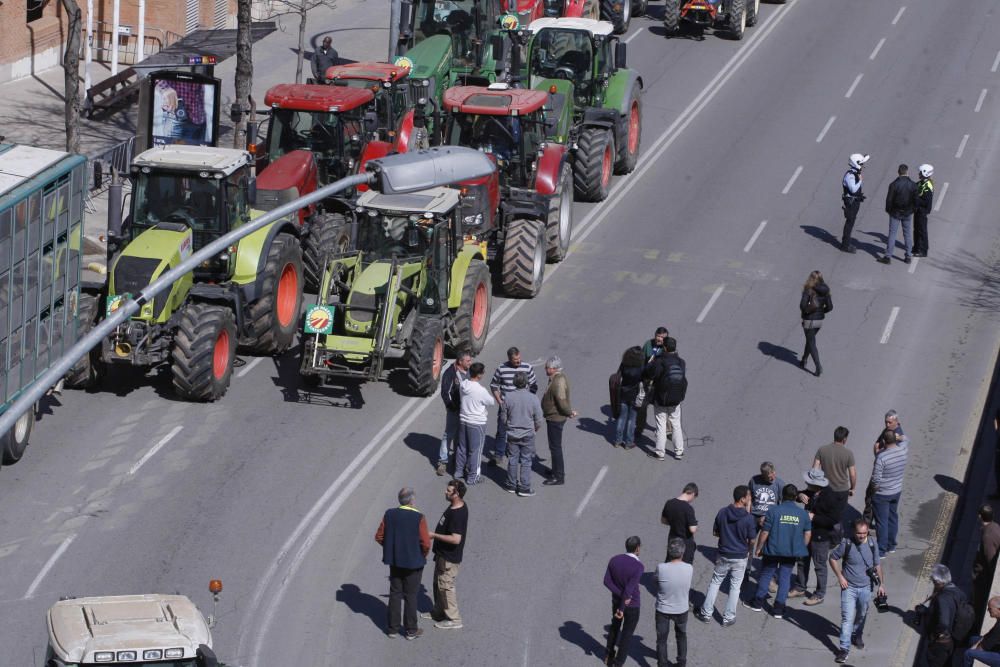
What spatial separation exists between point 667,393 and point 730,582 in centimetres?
388

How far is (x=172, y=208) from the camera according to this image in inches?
906

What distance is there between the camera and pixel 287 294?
974 inches

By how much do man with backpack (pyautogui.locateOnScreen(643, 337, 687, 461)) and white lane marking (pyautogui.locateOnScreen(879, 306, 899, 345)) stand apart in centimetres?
558

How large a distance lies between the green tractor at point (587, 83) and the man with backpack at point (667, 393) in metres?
9.60

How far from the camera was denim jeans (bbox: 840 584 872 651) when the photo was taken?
17.7m

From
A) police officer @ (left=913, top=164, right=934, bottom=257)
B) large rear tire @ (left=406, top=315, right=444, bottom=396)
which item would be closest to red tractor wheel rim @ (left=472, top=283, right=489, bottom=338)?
large rear tire @ (left=406, top=315, right=444, bottom=396)

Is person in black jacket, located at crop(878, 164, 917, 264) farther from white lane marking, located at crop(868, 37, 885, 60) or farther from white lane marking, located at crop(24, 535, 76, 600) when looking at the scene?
white lane marking, located at crop(24, 535, 76, 600)

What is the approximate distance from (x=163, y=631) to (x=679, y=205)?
2003 cm

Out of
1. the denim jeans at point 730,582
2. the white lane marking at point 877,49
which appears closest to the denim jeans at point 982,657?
the denim jeans at point 730,582

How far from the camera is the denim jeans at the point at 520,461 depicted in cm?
2062

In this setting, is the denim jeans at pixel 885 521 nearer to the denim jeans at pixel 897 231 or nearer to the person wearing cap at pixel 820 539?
the person wearing cap at pixel 820 539

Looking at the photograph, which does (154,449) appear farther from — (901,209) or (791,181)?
(791,181)

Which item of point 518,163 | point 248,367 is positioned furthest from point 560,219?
point 248,367

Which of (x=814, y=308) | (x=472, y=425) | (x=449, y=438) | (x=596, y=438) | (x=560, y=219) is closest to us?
Answer: (x=472, y=425)
